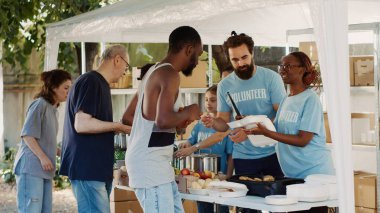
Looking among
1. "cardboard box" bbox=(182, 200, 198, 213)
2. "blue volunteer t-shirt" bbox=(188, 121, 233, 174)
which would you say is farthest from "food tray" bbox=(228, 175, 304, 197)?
"cardboard box" bbox=(182, 200, 198, 213)

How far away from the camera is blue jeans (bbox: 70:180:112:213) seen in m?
5.64

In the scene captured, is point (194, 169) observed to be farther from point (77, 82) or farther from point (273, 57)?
point (273, 57)

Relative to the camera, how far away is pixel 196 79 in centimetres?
948

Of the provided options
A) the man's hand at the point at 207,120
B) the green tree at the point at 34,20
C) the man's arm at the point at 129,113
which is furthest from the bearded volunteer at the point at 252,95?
the green tree at the point at 34,20

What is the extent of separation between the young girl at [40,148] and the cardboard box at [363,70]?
2684mm

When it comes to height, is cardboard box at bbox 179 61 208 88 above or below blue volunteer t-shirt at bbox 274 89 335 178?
above

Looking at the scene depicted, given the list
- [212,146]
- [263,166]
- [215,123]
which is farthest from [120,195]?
[215,123]

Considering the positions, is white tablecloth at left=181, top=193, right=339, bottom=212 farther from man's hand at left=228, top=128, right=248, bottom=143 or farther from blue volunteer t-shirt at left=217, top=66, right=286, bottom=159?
blue volunteer t-shirt at left=217, top=66, right=286, bottom=159

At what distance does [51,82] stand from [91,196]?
1.06m

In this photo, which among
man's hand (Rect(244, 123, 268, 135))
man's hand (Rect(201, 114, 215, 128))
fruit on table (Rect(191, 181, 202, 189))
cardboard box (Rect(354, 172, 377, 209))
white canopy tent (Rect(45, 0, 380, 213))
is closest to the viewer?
white canopy tent (Rect(45, 0, 380, 213))

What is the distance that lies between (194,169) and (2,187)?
310 inches

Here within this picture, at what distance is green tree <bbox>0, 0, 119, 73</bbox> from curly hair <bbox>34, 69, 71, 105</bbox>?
2.03 metres

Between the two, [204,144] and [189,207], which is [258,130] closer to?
[204,144]

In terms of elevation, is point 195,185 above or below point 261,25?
below
